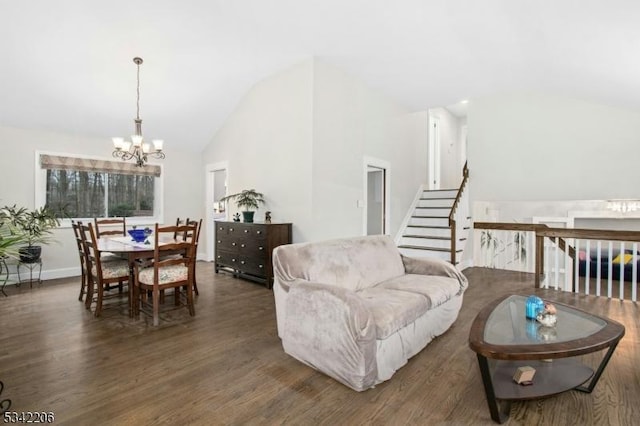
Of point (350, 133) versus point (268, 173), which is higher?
point (350, 133)

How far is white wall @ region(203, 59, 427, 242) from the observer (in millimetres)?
5066

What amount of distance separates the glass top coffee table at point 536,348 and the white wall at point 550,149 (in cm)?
485

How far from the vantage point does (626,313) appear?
3.77 m

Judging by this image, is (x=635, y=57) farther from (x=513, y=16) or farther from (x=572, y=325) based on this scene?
(x=572, y=325)

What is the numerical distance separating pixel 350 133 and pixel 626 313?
13.9 feet

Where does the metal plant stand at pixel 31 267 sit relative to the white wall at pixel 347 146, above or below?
below

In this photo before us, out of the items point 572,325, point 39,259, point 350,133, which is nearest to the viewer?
point 572,325

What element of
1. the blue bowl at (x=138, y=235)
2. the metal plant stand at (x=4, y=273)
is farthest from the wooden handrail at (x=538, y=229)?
the metal plant stand at (x=4, y=273)

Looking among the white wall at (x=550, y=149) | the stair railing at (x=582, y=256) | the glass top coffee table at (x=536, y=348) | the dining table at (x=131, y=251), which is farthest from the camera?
the white wall at (x=550, y=149)

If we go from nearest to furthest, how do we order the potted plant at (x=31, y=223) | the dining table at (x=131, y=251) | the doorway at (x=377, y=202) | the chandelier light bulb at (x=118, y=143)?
1. the dining table at (x=131, y=251)
2. the chandelier light bulb at (x=118, y=143)
3. the potted plant at (x=31, y=223)
4. the doorway at (x=377, y=202)

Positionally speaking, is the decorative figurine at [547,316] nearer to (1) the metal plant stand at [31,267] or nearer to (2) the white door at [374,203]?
(2) the white door at [374,203]

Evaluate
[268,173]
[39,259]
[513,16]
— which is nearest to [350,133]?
[268,173]

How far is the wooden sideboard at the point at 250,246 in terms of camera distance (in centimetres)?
504

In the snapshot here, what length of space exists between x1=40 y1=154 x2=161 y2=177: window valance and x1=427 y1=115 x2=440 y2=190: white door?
21.1 feet
